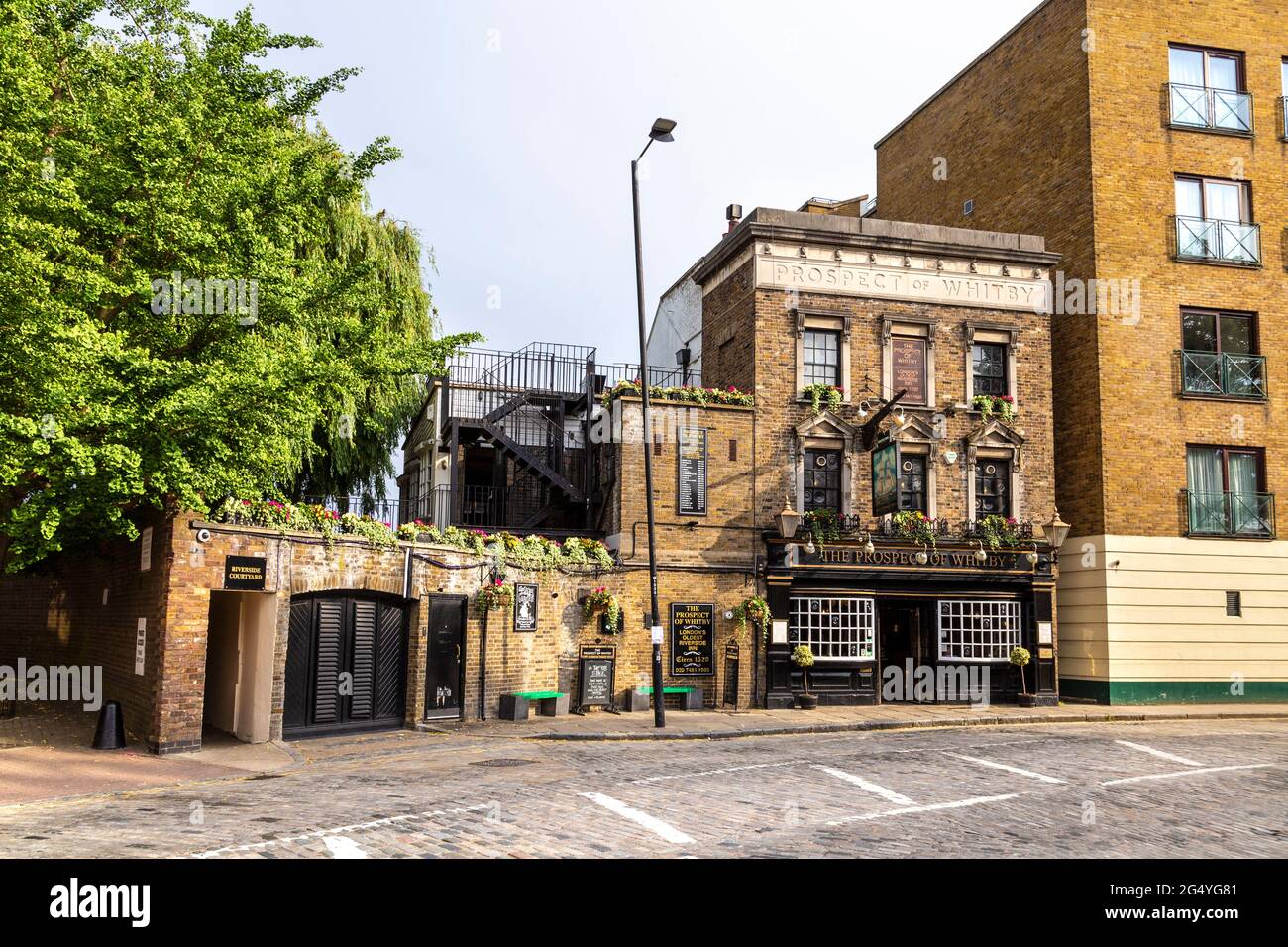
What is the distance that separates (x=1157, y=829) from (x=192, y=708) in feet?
41.5

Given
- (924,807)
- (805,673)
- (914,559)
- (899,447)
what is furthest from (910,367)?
(924,807)

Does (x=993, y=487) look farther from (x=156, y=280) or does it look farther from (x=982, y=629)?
(x=156, y=280)

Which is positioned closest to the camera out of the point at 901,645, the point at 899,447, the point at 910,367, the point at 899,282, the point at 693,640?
the point at 693,640

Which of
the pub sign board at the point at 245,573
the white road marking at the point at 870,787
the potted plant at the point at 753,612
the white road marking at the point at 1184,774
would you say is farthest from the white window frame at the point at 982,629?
the pub sign board at the point at 245,573

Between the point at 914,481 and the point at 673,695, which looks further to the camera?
the point at 914,481

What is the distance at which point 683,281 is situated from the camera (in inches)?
1280

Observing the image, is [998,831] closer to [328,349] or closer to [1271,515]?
[328,349]

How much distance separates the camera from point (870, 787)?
39.8ft

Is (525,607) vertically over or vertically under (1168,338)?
under

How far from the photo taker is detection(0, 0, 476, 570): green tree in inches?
501

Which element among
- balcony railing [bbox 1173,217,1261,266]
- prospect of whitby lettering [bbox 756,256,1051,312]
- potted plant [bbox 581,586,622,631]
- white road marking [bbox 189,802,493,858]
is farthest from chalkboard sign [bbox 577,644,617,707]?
balcony railing [bbox 1173,217,1261,266]

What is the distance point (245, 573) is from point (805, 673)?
1281cm

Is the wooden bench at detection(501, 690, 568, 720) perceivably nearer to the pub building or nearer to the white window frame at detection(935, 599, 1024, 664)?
the pub building

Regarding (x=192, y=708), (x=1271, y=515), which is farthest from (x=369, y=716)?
(x=1271, y=515)
